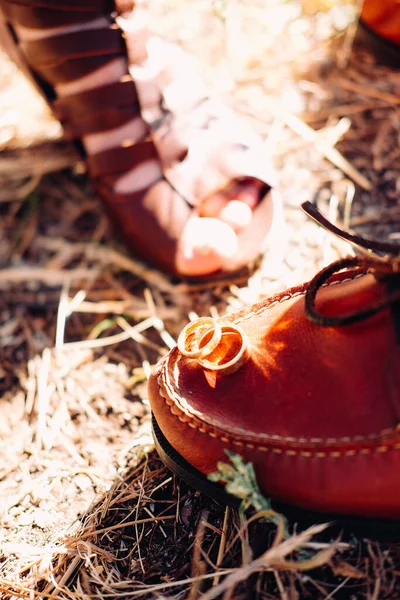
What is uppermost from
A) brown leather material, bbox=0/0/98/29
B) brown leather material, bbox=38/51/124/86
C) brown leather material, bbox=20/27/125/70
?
brown leather material, bbox=0/0/98/29

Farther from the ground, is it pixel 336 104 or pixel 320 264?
pixel 336 104

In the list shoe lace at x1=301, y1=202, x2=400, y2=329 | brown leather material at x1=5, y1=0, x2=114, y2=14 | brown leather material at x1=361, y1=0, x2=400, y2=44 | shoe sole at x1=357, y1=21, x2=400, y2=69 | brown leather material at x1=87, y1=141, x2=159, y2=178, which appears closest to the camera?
shoe lace at x1=301, y1=202, x2=400, y2=329

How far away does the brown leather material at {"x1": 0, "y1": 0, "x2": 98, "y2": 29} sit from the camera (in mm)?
1223

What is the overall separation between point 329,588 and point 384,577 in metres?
0.08

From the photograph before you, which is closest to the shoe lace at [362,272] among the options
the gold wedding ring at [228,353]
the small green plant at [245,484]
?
the gold wedding ring at [228,353]

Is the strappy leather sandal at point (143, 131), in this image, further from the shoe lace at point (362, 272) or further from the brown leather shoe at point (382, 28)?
the brown leather shoe at point (382, 28)

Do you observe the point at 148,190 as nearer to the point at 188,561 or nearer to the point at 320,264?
the point at 320,264

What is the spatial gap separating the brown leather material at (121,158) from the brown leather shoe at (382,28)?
0.77 m

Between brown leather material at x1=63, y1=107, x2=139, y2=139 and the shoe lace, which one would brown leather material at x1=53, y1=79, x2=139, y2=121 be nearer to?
brown leather material at x1=63, y1=107, x2=139, y2=139

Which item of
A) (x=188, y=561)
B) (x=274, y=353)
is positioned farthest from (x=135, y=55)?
(x=188, y=561)

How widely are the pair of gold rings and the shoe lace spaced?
12 cm

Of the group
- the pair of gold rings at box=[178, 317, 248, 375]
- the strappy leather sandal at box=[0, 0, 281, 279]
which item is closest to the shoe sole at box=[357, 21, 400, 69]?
the strappy leather sandal at box=[0, 0, 281, 279]

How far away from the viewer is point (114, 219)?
4.66 feet

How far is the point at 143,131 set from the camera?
1314 mm
